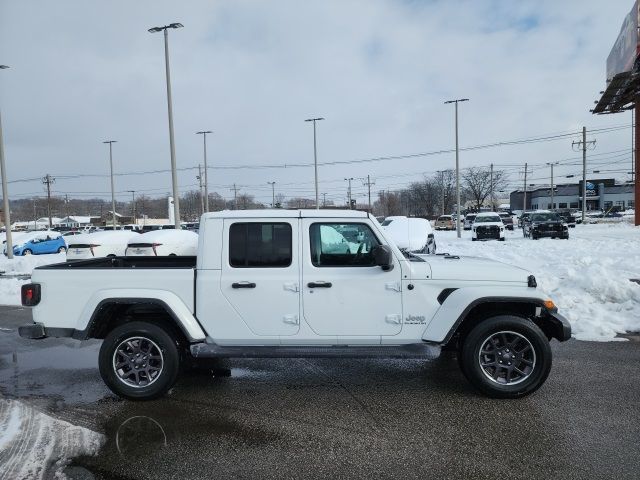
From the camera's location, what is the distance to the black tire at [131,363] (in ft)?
16.5

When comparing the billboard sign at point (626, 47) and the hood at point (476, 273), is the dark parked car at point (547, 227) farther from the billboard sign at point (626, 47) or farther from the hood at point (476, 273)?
the hood at point (476, 273)

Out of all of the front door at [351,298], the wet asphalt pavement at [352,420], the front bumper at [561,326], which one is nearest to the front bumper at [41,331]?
the wet asphalt pavement at [352,420]

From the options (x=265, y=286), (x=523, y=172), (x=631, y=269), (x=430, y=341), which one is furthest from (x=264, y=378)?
(x=523, y=172)

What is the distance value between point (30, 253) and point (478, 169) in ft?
276

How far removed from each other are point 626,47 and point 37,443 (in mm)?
40826

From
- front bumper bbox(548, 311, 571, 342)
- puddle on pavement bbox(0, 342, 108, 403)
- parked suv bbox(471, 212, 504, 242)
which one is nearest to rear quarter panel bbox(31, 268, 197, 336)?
puddle on pavement bbox(0, 342, 108, 403)

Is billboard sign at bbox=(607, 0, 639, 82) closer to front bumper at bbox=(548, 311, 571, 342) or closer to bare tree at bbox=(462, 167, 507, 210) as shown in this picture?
front bumper at bbox=(548, 311, 571, 342)

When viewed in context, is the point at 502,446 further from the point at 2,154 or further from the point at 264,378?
the point at 2,154

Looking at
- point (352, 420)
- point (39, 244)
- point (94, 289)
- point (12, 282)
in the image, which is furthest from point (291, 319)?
point (39, 244)

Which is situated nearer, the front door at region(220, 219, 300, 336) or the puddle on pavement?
the front door at region(220, 219, 300, 336)

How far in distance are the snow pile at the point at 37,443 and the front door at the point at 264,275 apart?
1703 millimetres

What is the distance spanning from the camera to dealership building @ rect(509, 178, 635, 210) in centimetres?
11274

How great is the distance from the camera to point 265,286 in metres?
4.98

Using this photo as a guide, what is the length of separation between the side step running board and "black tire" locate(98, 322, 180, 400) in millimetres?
263
